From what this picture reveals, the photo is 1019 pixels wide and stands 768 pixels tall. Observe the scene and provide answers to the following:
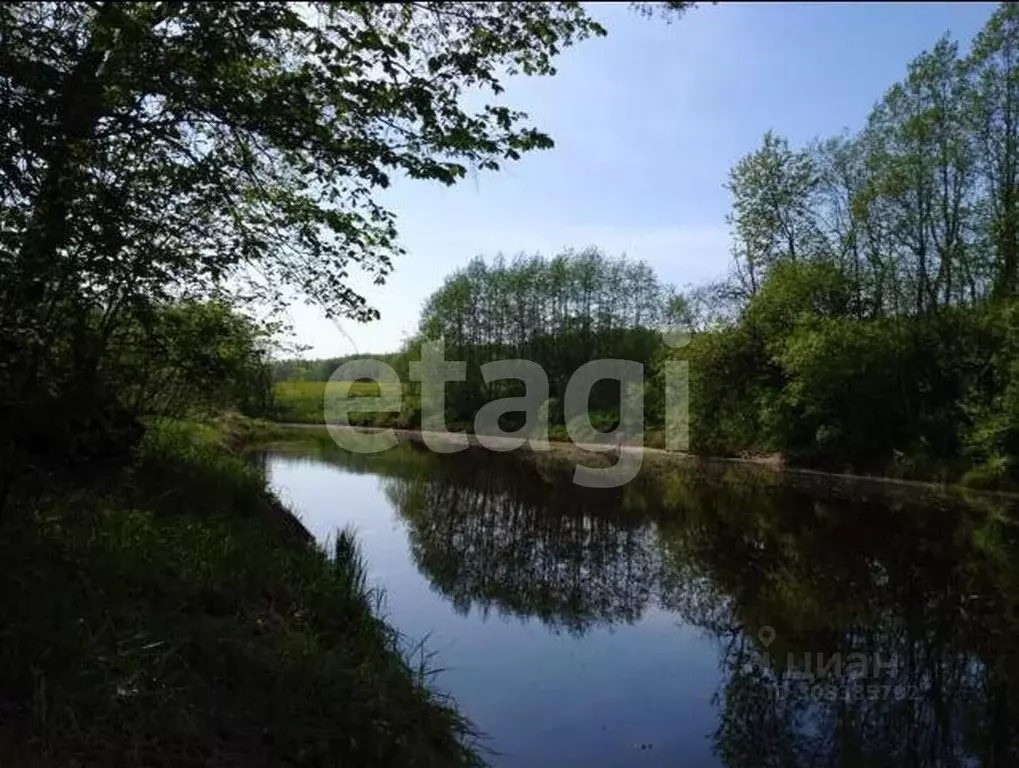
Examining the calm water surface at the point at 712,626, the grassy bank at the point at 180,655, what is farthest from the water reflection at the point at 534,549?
the grassy bank at the point at 180,655

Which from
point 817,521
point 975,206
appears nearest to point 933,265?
point 975,206

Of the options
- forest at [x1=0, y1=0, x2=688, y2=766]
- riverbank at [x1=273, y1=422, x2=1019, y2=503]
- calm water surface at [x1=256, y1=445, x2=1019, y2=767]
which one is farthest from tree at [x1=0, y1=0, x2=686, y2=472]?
riverbank at [x1=273, y1=422, x2=1019, y2=503]

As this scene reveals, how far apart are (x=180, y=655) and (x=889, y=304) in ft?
101

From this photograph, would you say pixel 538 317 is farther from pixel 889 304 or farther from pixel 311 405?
→ pixel 889 304

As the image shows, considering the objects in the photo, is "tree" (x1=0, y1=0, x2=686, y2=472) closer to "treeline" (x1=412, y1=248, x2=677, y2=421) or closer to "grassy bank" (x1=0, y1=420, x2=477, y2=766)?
"grassy bank" (x1=0, y1=420, x2=477, y2=766)

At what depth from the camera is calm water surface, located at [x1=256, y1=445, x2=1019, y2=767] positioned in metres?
6.39

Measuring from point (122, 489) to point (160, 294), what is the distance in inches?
90.8

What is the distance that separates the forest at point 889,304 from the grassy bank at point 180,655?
21.8 metres

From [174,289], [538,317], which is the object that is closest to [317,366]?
[174,289]

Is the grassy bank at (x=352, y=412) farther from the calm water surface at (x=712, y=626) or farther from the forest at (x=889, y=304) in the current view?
the calm water surface at (x=712, y=626)

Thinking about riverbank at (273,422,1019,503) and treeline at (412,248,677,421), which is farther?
treeline at (412,248,677,421)

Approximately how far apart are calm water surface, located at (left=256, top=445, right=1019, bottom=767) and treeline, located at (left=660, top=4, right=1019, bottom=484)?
289 inches

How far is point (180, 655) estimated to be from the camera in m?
4.64

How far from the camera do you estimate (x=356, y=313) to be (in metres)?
7.58
